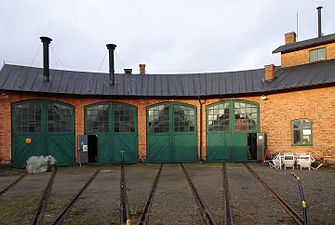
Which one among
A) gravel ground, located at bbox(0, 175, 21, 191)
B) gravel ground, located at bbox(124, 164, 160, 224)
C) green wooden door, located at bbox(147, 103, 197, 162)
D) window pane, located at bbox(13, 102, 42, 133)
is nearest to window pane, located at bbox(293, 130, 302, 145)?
green wooden door, located at bbox(147, 103, 197, 162)

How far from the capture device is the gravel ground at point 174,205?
6.94 metres

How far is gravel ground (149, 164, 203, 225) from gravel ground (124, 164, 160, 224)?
370 millimetres

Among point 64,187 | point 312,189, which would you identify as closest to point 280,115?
point 312,189

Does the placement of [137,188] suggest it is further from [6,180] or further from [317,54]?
[317,54]

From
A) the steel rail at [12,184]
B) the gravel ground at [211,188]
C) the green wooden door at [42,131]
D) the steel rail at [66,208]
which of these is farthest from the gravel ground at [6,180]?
the gravel ground at [211,188]

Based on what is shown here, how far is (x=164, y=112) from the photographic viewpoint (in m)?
18.9

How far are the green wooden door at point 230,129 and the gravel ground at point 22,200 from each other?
33.3 feet

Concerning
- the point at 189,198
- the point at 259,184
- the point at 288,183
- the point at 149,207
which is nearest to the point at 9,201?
the point at 149,207

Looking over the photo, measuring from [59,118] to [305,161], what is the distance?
14.0m

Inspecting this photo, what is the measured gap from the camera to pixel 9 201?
898cm

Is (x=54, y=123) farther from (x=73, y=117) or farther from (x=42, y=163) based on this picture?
(x=42, y=163)

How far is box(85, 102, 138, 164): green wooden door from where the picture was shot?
1811cm

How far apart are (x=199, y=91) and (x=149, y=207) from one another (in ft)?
40.1

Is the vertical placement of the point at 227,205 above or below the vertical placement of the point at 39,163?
below
